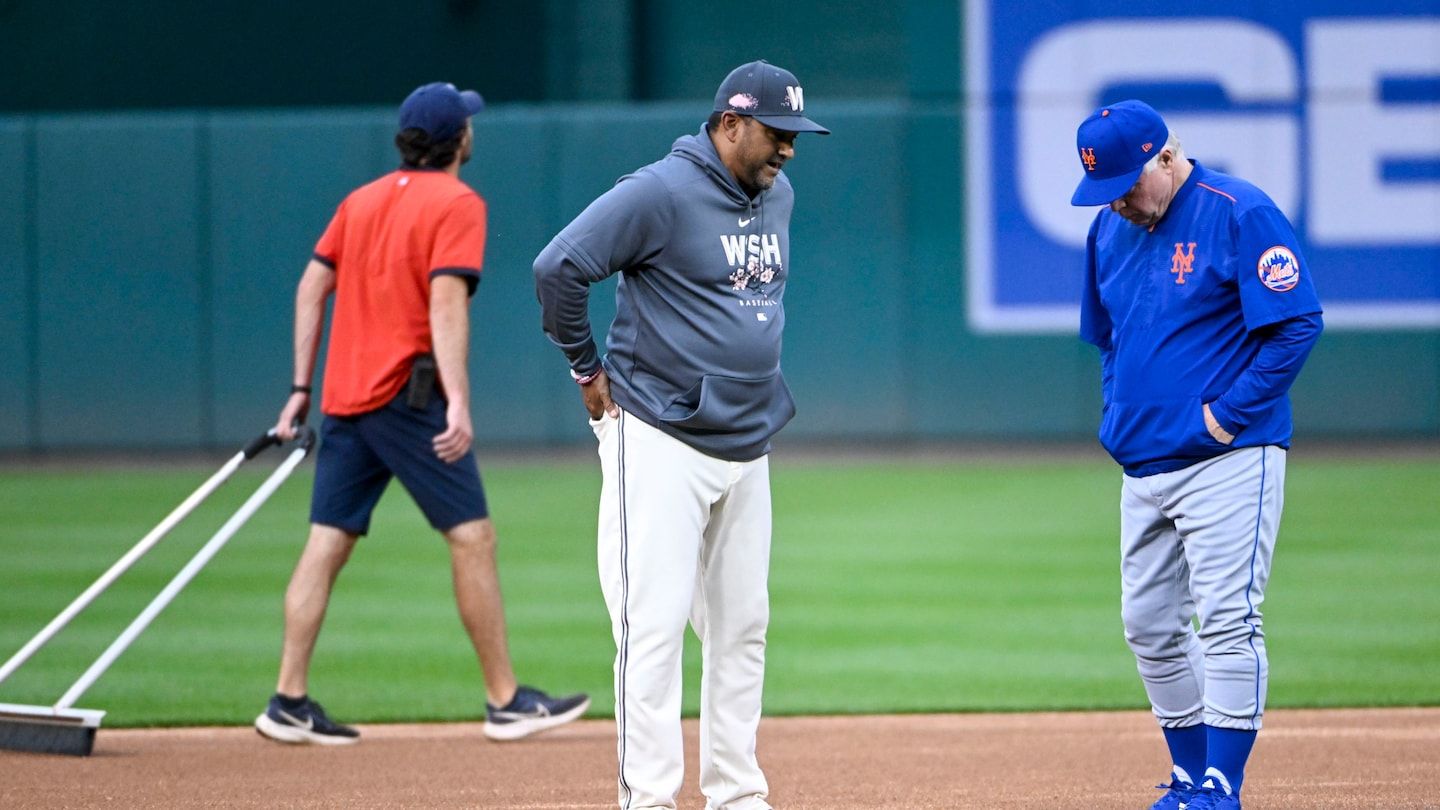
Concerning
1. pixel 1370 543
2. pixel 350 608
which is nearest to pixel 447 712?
pixel 350 608

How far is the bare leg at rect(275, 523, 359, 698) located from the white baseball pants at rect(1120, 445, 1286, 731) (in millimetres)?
2749

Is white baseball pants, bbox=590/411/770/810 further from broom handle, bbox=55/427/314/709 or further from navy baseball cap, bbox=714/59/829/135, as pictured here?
broom handle, bbox=55/427/314/709

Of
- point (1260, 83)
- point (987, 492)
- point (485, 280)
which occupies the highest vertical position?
point (1260, 83)

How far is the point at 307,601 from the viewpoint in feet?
21.0

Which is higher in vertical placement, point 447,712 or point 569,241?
point 569,241

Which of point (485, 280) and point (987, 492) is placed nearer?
point (987, 492)

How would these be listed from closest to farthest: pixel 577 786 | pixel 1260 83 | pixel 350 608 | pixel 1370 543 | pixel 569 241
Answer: pixel 569 241 < pixel 577 786 < pixel 350 608 < pixel 1370 543 < pixel 1260 83

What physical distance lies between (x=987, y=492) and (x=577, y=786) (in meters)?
8.49

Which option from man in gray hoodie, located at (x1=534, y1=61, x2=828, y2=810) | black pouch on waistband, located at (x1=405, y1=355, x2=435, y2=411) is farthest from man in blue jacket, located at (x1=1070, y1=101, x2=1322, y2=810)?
black pouch on waistband, located at (x1=405, y1=355, x2=435, y2=411)

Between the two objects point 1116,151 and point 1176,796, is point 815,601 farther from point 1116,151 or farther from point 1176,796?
point 1116,151

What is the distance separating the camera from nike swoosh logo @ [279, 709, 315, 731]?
6.36 m

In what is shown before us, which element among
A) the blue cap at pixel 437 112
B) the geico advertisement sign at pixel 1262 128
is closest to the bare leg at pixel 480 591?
the blue cap at pixel 437 112

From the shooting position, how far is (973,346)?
1728 cm

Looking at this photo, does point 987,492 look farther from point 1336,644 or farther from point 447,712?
point 447,712
